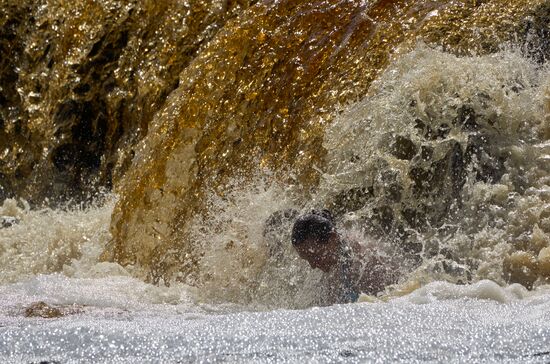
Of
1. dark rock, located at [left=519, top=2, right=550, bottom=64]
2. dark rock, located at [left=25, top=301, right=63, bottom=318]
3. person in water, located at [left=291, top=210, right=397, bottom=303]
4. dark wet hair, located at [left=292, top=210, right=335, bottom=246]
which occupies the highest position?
dark rock, located at [left=519, top=2, right=550, bottom=64]

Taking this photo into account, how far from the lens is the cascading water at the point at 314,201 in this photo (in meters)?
2.95

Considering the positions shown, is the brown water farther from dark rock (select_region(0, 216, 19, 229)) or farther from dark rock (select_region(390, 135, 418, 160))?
dark rock (select_region(0, 216, 19, 229))

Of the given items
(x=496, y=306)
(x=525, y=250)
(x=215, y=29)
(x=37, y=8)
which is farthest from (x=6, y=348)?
(x=37, y=8)

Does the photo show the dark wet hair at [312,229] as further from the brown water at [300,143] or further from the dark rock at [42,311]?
the dark rock at [42,311]

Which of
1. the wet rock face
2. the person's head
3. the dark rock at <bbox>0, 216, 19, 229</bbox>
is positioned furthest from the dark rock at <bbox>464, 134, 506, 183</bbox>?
the dark rock at <bbox>0, 216, 19, 229</bbox>

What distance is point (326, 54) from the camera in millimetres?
6008

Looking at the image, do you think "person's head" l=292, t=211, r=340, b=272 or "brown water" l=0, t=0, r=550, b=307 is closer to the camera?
"person's head" l=292, t=211, r=340, b=272

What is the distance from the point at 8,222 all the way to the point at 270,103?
3.16 m

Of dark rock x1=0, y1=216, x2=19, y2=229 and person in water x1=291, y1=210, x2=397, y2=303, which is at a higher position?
person in water x1=291, y1=210, x2=397, y2=303

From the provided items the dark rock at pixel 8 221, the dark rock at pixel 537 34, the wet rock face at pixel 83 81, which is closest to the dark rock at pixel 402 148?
the dark rock at pixel 537 34

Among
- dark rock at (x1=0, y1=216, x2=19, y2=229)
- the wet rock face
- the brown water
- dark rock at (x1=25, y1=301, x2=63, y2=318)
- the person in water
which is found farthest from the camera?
dark rock at (x1=0, y1=216, x2=19, y2=229)

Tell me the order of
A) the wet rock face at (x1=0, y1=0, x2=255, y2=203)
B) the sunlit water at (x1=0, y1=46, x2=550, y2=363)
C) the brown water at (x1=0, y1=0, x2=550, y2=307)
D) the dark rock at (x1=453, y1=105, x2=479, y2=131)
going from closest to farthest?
the sunlit water at (x1=0, y1=46, x2=550, y2=363) < the brown water at (x1=0, y1=0, x2=550, y2=307) < the dark rock at (x1=453, y1=105, x2=479, y2=131) < the wet rock face at (x1=0, y1=0, x2=255, y2=203)

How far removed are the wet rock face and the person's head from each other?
3.33m

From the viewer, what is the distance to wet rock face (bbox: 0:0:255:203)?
7914 mm
